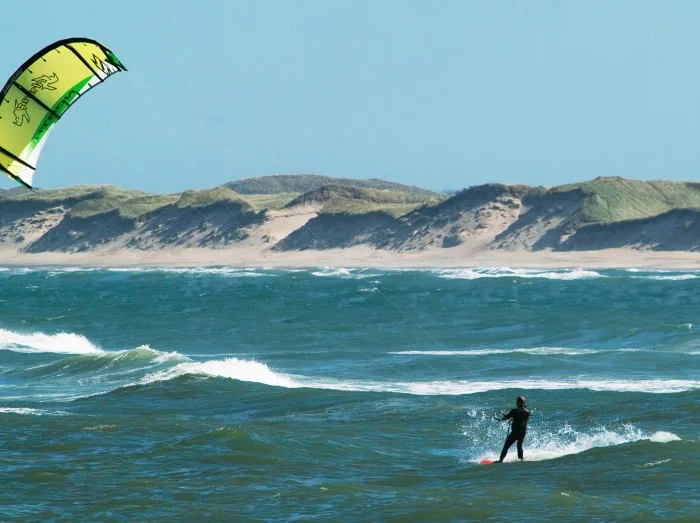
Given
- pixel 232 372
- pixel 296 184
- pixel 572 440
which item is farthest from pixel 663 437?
pixel 296 184

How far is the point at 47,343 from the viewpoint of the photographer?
31.4 metres

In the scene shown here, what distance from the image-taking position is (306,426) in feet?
57.1

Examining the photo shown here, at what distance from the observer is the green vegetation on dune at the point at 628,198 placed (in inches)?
2557

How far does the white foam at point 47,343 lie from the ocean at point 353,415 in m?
0.11

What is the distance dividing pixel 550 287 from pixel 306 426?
105ft

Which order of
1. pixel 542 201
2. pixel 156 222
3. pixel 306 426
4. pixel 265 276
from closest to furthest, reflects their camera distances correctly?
pixel 306 426, pixel 265 276, pixel 542 201, pixel 156 222

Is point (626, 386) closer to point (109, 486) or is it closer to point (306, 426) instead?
point (306, 426)

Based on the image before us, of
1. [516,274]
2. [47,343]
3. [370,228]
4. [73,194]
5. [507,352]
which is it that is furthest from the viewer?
[73,194]

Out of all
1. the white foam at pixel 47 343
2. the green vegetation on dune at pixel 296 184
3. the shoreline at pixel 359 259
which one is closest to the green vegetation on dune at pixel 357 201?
the shoreline at pixel 359 259

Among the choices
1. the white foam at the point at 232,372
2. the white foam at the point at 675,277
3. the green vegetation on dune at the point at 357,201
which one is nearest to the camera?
the white foam at the point at 232,372

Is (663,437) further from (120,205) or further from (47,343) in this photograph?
(120,205)

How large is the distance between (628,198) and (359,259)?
15.2 metres

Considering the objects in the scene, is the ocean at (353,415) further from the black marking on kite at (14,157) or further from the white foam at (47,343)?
the black marking on kite at (14,157)

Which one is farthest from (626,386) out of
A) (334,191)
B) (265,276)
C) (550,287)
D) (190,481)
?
(334,191)
